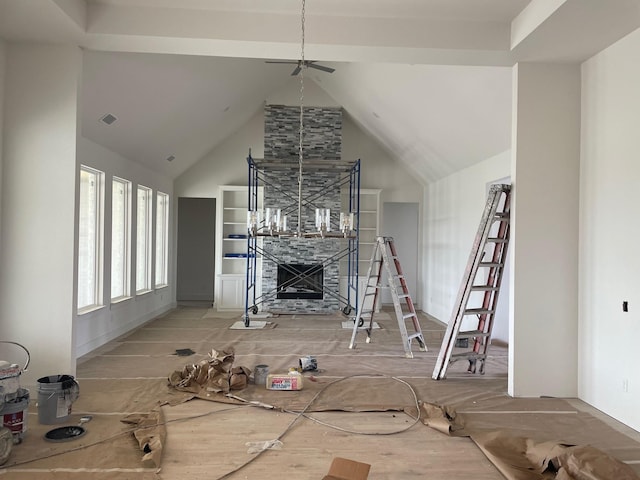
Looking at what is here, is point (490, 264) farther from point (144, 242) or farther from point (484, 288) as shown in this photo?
point (144, 242)

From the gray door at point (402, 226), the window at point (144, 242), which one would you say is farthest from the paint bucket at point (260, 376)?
the gray door at point (402, 226)

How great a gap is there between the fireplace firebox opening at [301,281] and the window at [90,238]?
11.0ft

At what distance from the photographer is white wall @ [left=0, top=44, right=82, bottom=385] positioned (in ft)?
11.1

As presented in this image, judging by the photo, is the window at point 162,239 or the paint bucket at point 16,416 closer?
the paint bucket at point 16,416

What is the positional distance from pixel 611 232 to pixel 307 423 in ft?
8.72

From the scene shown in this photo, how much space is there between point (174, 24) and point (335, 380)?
130 inches

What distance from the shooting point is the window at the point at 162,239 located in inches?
303

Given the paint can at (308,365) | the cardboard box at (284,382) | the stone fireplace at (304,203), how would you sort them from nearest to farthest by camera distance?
the cardboard box at (284,382)
the paint can at (308,365)
the stone fireplace at (304,203)

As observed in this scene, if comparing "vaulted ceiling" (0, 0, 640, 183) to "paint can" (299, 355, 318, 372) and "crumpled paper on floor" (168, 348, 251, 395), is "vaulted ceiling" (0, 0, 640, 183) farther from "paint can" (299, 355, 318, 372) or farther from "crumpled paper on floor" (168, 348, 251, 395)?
"paint can" (299, 355, 318, 372)

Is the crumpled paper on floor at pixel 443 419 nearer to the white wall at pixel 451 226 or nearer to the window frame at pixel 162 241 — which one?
the white wall at pixel 451 226

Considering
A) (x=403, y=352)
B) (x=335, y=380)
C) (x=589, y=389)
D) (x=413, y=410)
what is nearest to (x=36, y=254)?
(x=335, y=380)

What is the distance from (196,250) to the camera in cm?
938

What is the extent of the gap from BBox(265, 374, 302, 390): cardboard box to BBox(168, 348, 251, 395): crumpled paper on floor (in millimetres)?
237

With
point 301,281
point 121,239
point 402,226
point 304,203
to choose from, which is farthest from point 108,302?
point 402,226
